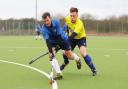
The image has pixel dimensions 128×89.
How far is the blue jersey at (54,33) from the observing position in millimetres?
Answer: 11594

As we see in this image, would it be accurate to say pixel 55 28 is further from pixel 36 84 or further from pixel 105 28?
pixel 105 28

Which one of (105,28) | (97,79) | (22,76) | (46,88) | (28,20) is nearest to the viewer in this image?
(46,88)

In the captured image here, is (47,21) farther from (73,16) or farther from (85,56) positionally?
(85,56)

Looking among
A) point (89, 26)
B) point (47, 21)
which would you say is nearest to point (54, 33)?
point (47, 21)

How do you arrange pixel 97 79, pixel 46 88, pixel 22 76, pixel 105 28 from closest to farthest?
pixel 46 88, pixel 97 79, pixel 22 76, pixel 105 28

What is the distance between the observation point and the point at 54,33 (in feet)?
38.7

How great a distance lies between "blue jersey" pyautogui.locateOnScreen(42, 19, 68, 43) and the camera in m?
11.6

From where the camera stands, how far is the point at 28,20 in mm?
80625

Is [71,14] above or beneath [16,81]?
above

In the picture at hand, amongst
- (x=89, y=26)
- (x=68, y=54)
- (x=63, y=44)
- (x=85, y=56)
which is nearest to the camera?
(x=63, y=44)

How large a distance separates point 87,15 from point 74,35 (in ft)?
225

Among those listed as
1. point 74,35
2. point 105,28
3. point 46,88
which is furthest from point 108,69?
point 105,28

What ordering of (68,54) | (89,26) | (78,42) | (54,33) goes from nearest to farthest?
(54,33)
(68,54)
(78,42)
(89,26)

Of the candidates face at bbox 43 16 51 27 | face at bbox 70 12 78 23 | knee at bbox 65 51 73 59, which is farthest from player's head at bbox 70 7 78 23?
face at bbox 43 16 51 27
